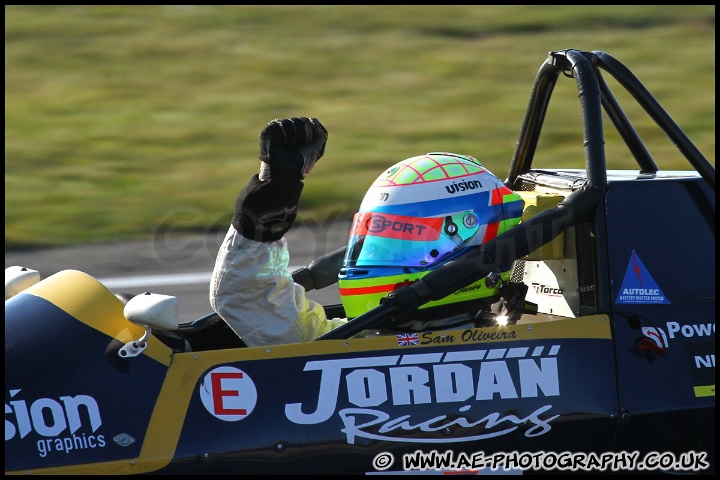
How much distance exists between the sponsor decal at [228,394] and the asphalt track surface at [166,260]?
10.2 feet

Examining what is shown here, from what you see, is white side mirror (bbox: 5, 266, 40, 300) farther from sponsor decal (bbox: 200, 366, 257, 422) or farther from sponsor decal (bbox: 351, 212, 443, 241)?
sponsor decal (bbox: 351, 212, 443, 241)

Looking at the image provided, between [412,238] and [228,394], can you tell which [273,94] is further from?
[228,394]

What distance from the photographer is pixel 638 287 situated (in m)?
3.61

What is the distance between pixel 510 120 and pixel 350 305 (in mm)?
6879

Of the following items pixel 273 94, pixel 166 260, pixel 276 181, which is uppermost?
pixel 273 94

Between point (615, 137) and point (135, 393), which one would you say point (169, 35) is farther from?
point (135, 393)

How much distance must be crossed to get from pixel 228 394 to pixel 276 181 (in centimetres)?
74

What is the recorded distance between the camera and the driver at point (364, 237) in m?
3.47

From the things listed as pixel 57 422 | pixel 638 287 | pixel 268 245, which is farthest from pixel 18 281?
pixel 638 287

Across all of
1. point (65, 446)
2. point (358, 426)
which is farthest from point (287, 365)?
point (65, 446)

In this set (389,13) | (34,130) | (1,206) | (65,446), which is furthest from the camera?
(389,13)

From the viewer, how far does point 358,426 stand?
3350mm

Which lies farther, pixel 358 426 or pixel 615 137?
pixel 615 137

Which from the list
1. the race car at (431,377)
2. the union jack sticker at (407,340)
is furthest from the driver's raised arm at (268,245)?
the union jack sticker at (407,340)
